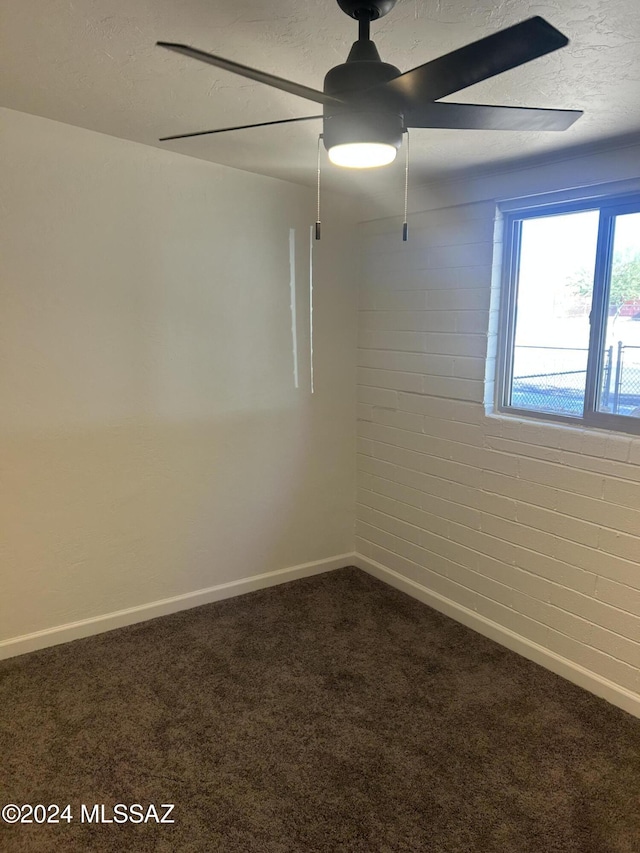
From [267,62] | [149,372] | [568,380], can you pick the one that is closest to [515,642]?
[568,380]

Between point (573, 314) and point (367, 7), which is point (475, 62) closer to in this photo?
point (367, 7)

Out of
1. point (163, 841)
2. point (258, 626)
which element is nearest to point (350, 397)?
point (258, 626)

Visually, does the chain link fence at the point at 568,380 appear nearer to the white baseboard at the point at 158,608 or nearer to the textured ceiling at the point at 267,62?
the textured ceiling at the point at 267,62

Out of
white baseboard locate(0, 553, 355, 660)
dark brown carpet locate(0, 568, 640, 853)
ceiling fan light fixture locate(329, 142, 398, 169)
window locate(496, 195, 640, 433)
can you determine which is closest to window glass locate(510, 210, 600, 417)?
window locate(496, 195, 640, 433)

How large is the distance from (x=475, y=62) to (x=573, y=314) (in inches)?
65.4

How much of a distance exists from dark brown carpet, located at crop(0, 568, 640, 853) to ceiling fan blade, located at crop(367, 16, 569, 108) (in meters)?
2.05

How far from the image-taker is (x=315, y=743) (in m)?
2.18

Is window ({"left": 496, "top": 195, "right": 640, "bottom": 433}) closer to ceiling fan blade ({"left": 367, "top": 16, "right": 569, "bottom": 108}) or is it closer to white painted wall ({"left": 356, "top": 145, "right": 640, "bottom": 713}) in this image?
white painted wall ({"left": 356, "top": 145, "right": 640, "bottom": 713})

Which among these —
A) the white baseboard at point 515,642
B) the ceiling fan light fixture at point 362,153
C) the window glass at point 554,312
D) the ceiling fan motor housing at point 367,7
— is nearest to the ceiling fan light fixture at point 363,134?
the ceiling fan light fixture at point 362,153

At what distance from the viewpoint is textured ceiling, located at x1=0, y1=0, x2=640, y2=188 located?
1.45 m

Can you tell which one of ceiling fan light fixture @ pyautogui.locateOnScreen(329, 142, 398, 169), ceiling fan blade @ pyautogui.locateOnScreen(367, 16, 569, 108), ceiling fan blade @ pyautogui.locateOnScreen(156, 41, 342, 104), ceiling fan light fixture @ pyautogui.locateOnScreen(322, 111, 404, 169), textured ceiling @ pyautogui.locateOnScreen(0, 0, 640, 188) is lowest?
ceiling fan light fixture @ pyautogui.locateOnScreen(329, 142, 398, 169)

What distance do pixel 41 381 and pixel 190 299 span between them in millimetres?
810

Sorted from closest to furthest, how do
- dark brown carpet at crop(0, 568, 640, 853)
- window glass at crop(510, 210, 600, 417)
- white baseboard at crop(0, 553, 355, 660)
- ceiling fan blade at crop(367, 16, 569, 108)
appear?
ceiling fan blade at crop(367, 16, 569, 108) < dark brown carpet at crop(0, 568, 640, 853) < window glass at crop(510, 210, 600, 417) < white baseboard at crop(0, 553, 355, 660)

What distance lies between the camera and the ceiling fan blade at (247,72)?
1.06m
